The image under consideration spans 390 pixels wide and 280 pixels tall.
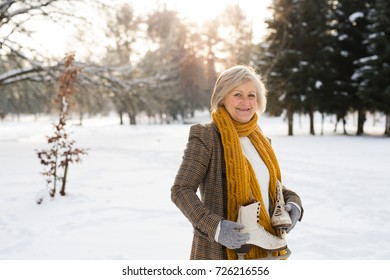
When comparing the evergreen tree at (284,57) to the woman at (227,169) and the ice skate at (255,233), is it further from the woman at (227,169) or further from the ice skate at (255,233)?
the ice skate at (255,233)

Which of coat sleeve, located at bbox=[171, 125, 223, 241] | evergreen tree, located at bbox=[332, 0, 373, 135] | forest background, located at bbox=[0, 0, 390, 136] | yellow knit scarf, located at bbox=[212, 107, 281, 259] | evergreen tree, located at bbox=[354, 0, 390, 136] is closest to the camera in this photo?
coat sleeve, located at bbox=[171, 125, 223, 241]

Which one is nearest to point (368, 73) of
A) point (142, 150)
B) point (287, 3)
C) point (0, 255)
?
point (287, 3)

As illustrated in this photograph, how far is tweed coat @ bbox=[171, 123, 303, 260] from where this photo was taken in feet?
5.50

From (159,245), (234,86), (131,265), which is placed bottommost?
(159,245)

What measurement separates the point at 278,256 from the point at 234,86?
0.93 m

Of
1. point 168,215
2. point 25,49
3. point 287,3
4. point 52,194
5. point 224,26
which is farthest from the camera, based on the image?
point 224,26

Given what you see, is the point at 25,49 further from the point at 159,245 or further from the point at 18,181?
the point at 159,245

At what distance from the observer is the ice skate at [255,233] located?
67.6 inches

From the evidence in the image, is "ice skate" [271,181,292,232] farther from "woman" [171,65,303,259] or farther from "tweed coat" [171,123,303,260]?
"tweed coat" [171,123,303,260]

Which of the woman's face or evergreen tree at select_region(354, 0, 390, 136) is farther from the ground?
evergreen tree at select_region(354, 0, 390, 136)

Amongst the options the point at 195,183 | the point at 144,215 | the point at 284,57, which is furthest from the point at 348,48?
the point at 195,183

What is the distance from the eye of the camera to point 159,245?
15.0 feet

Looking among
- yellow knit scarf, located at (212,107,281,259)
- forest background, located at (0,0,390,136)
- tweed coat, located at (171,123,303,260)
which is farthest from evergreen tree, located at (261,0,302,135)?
tweed coat, located at (171,123,303,260)

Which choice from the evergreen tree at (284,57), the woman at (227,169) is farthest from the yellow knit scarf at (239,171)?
the evergreen tree at (284,57)
